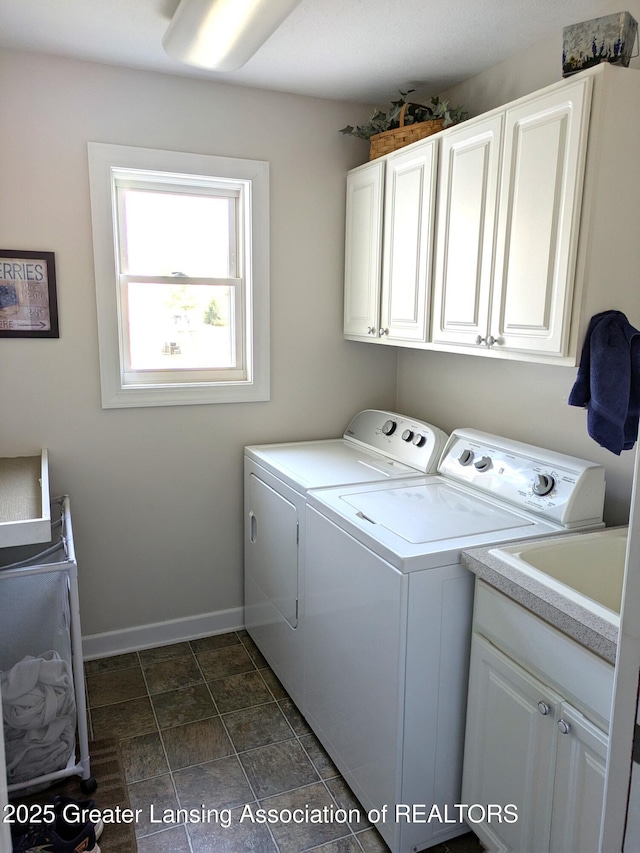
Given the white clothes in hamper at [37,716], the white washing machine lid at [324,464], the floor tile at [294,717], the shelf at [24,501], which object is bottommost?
the floor tile at [294,717]

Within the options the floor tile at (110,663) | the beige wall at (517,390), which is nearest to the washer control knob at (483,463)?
the beige wall at (517,390)

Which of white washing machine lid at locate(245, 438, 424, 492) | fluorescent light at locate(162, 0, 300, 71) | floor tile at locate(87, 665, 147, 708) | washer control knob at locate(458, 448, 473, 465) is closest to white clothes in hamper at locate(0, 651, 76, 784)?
floor tile at locate(87, 665, 147, 708)

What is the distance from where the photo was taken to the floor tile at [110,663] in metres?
2.74

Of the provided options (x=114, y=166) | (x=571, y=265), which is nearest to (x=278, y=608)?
(x=571, y=265)

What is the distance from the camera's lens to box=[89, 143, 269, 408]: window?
2590mm

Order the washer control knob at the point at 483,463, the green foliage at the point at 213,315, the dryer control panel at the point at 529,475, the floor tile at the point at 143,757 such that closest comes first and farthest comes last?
1. the dryer control panel at the point at 529,475
2. the floor tile at the point at 143,757
3. the washer control knob at the point at 483,463
4. the green foliage at the point at 213,315

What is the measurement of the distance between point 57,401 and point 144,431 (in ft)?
1.26

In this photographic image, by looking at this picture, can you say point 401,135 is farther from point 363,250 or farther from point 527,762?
point 527,762

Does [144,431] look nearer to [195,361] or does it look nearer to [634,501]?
[195,361]

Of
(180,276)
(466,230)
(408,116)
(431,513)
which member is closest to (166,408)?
(180,276)

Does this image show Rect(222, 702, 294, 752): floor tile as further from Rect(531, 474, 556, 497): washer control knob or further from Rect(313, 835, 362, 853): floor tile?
Rect(531, 474, 556, 497): washer control knob

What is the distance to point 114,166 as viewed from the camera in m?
2.52

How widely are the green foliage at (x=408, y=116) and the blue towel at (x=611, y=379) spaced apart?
1074 millimetres

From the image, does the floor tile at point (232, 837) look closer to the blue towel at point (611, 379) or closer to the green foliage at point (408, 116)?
the blue towel at point (611, 379)
